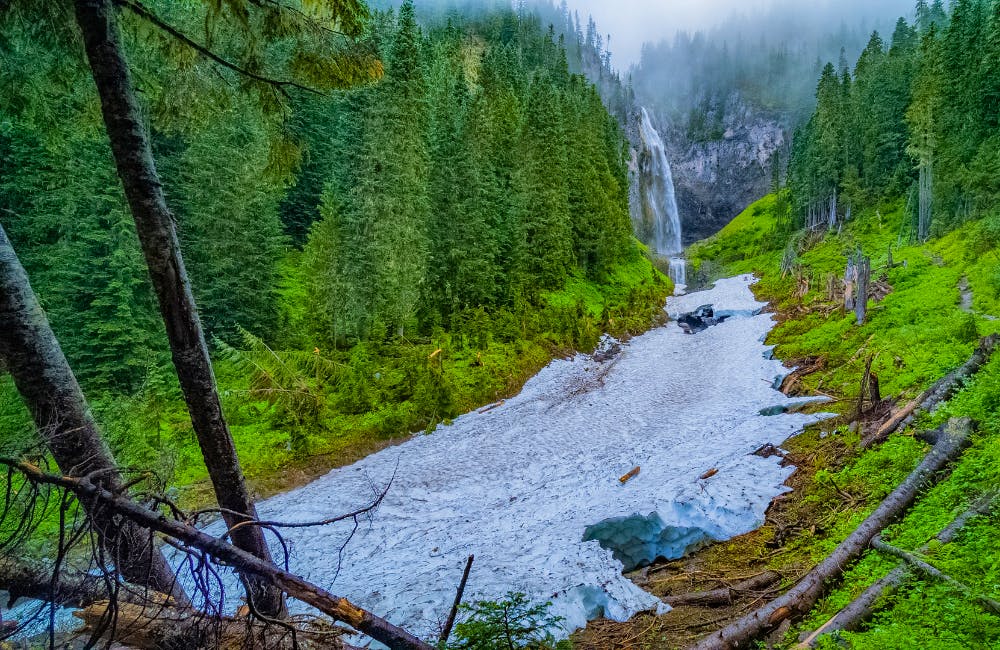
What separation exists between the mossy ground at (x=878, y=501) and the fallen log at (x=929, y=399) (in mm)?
305

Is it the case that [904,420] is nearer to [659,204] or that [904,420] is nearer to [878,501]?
[878,501]

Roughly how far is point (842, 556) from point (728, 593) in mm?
1490

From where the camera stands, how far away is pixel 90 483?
2.79 metres

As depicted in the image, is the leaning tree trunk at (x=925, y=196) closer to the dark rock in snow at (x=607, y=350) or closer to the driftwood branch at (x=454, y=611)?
the dark rock in snow at (x=607, y=350)

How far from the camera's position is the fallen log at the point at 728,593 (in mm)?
6309

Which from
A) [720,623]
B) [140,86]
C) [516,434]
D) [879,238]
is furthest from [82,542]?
[879,238]

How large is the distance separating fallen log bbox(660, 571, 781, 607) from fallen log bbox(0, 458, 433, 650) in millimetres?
4655

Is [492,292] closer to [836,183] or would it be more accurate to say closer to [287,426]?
[287,426]

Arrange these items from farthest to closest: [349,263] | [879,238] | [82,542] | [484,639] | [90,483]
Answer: [879,238], [349,263], [484,639], [82,542], [90,483]

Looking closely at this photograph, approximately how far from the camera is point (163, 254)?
166 inches

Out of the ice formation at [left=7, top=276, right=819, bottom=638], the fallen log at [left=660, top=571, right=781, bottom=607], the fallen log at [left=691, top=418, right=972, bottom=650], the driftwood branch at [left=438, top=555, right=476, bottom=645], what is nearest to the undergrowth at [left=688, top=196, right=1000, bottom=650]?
the fallen log at [left=691, top=418, right=972, bottom=650]

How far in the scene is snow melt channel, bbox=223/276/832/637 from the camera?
7848 millimetres

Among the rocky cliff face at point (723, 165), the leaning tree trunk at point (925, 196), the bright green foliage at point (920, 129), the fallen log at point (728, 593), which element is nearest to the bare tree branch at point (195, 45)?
the fallen log at point (728, 593)

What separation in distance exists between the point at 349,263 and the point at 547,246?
1482cm
